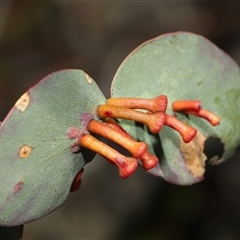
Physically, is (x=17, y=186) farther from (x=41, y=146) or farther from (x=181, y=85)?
(x=181, y=85)

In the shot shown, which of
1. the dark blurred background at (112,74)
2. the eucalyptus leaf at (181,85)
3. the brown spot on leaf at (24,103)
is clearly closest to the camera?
the brown spot on leaf at (24,103)

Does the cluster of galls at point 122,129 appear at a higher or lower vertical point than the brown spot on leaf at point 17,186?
higher

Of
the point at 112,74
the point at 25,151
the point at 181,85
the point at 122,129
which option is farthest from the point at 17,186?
the point at 112,74

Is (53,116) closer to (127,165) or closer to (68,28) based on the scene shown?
(127,165)

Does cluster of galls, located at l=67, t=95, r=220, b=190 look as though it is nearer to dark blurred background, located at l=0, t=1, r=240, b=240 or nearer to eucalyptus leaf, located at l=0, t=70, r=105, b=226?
eucalyptus leaf, located at l=0, t=70, r=105, b=226

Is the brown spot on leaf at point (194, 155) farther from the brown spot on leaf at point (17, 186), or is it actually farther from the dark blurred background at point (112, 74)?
the dark blurred background at point (112, 74)

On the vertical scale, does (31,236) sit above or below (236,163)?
below

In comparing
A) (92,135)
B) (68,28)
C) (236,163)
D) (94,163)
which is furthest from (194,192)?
(92,135)

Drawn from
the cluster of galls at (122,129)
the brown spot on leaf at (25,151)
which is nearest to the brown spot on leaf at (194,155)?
the cluster of galls at (122,129)
